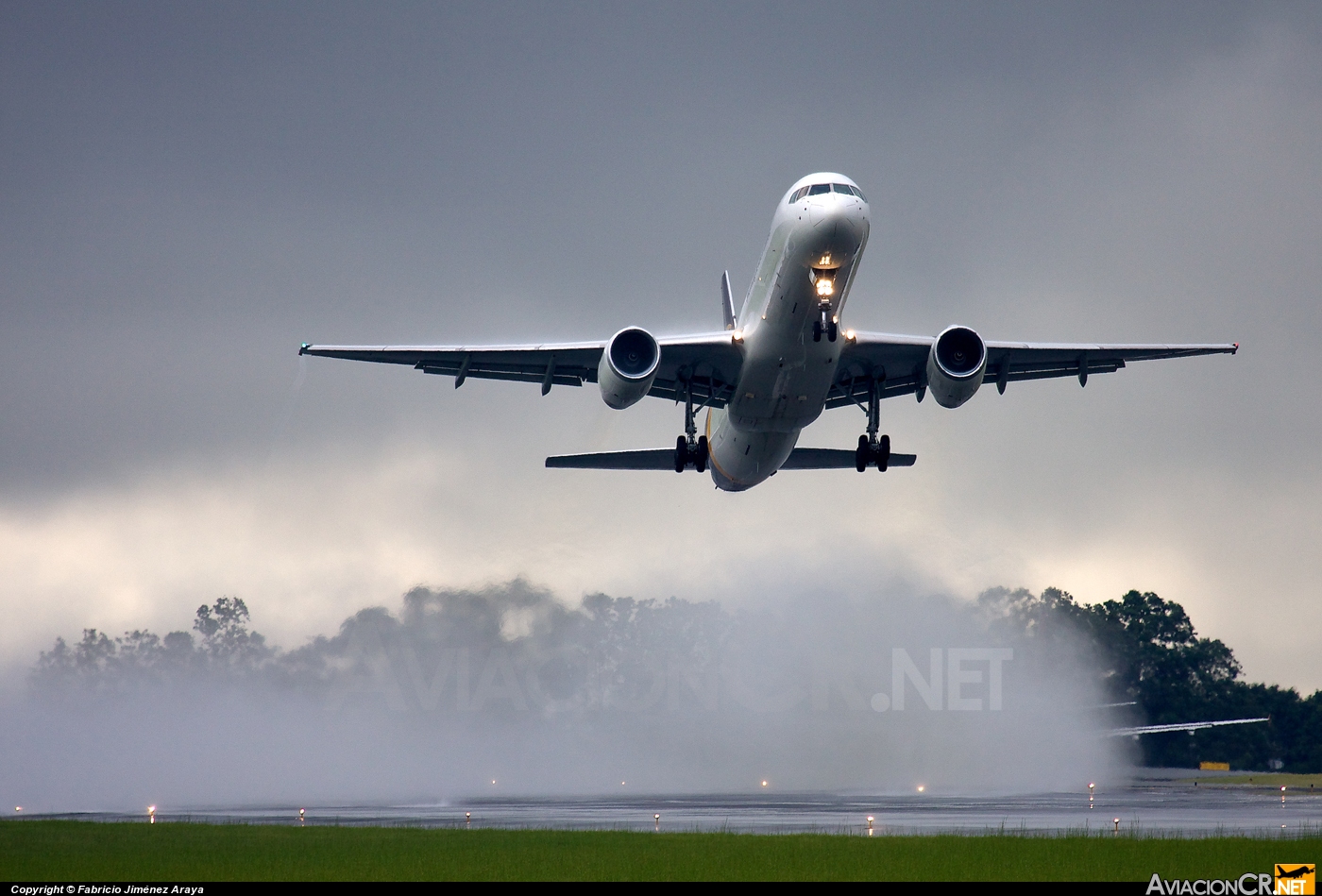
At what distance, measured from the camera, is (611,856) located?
30688mm

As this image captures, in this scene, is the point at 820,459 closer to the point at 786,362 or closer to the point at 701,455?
the point at 701,455

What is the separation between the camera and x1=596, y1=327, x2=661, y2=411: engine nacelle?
32844mm

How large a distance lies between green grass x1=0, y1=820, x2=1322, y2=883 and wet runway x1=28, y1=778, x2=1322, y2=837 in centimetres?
400

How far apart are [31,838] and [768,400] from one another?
2290 cm

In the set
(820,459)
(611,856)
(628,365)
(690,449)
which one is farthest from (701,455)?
(611,856)

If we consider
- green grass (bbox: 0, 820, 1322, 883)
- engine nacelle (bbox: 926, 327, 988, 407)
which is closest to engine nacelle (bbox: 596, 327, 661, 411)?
engine nacelle (bbox: 926, 327, 988, 407)

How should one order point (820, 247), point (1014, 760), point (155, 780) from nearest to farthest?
point (820, 247)
point (155, 780)
point (1014, 760)

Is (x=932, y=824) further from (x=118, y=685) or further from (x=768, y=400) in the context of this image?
(x=118, y=685)

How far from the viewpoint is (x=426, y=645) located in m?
61.9

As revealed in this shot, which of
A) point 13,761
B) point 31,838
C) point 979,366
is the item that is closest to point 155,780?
point 13,761

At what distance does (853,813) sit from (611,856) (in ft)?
54.9

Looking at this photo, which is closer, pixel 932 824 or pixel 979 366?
pixel 979 366

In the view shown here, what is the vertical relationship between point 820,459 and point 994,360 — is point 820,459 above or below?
below

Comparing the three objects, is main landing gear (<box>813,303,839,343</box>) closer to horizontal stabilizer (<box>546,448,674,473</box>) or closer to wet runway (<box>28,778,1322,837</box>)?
horizontal stabilizer (<box>546,448,674,473</box>)
